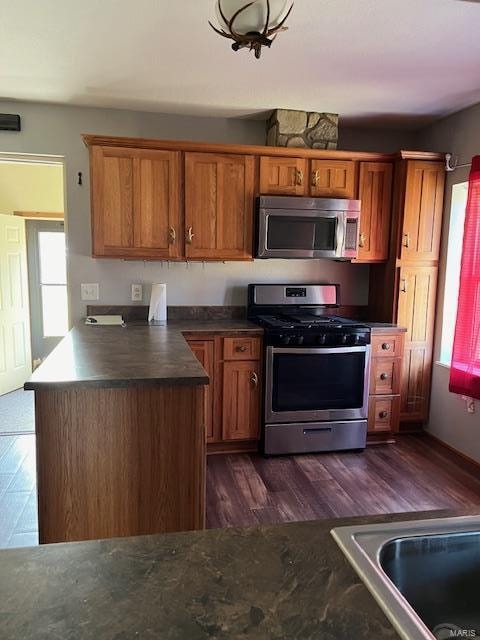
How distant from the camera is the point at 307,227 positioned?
3361 mm

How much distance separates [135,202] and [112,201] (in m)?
0.15

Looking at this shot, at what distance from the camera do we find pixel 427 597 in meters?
0.88

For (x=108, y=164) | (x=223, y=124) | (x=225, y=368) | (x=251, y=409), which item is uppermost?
(x=223, y=124)

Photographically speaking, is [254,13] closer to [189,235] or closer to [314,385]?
[189,235]

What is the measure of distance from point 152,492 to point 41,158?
8.61 feet

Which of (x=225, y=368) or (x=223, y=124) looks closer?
(x=225, y=368)

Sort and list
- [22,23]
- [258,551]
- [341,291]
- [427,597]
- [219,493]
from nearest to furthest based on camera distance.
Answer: [258,551], [427,597], [22,23], [219,493], [341,291]

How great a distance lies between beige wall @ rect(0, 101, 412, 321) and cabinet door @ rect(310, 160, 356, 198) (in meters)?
0.53

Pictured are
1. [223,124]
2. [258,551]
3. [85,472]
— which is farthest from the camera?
[223,124]

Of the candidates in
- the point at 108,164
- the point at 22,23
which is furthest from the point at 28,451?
the point at 22,23

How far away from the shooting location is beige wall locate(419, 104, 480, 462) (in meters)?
3.20

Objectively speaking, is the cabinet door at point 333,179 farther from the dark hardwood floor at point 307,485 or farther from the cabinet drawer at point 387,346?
the dark hardwood floor at point 307,485

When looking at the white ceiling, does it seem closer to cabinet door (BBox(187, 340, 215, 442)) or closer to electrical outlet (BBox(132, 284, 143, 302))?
electrical outlet (BBox(132, 284, 143, 302))

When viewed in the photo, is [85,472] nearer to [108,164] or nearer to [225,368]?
[225,368]
